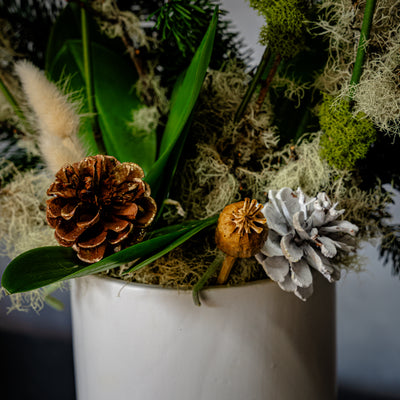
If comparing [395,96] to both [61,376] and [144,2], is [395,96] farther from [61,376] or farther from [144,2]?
[61,376]

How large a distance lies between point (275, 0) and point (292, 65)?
0.26 feet

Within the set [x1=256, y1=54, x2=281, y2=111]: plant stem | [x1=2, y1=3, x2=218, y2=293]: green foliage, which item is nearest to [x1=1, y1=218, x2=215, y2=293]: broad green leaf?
[x1=2, y1=3, x2=218, y2=293]: green foliage

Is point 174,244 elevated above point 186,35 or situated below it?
below

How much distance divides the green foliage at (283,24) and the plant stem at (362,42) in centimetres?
4

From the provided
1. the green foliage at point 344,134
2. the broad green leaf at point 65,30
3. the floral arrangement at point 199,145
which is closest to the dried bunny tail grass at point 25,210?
the floral arrangement at point 199,145

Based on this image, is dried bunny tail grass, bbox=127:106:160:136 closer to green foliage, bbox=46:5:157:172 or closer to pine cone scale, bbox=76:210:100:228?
green foliage, bbox=46:5:157:172

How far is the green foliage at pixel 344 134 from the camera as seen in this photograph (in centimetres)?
29

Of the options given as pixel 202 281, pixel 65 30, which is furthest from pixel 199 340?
pixel 65 30

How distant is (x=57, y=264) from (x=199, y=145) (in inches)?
5.4

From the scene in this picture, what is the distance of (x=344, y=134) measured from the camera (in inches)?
11.6

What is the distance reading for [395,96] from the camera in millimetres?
288

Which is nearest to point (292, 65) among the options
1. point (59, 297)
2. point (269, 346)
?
point (269, 346)

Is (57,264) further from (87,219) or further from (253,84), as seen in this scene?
(253,84)

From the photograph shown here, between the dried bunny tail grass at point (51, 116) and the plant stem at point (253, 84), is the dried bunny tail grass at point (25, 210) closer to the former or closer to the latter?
the dried bunny tail grass at point (51, 116)
